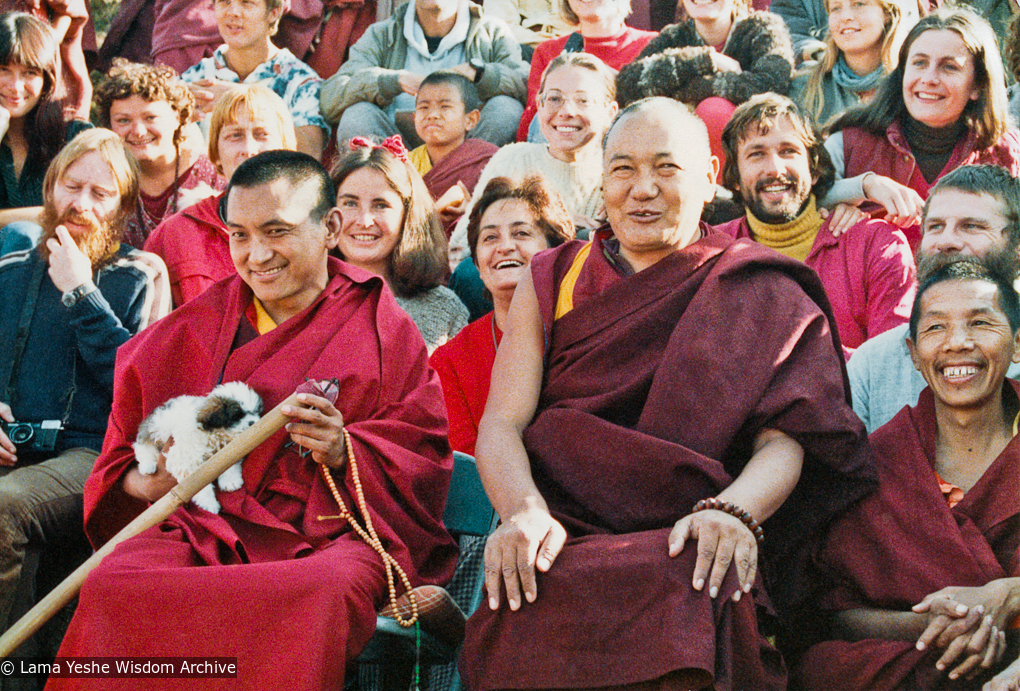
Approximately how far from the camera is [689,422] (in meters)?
2.68

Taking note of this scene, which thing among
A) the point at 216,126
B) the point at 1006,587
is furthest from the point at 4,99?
the point at 1006,587

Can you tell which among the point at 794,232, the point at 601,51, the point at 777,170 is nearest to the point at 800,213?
the point at 794,232

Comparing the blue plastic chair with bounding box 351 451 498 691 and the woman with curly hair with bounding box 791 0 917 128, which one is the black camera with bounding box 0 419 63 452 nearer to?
the blue plastic chair with bounding box 351 451 498 691

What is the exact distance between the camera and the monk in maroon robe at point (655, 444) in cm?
239

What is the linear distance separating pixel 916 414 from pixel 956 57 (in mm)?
2096

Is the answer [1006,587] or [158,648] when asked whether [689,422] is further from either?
[158,648]

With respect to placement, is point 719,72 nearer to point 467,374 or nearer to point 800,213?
point 800,213

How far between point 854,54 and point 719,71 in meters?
0.69

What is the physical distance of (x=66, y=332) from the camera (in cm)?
388

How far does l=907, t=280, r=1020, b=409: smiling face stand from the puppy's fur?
1.78m

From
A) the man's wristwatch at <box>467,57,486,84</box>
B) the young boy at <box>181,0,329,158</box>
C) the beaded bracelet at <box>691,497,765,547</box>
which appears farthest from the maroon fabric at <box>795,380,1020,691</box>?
the young boy at <box>181,0,329,158</box>

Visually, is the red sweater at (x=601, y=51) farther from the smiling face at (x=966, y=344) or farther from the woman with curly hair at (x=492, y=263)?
the smiling face at (x=966, y=344)

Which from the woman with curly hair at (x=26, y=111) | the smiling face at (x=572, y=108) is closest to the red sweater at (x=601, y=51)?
the smiling face at (x=572, y=108)

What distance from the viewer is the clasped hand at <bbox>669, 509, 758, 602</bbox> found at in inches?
93.7
